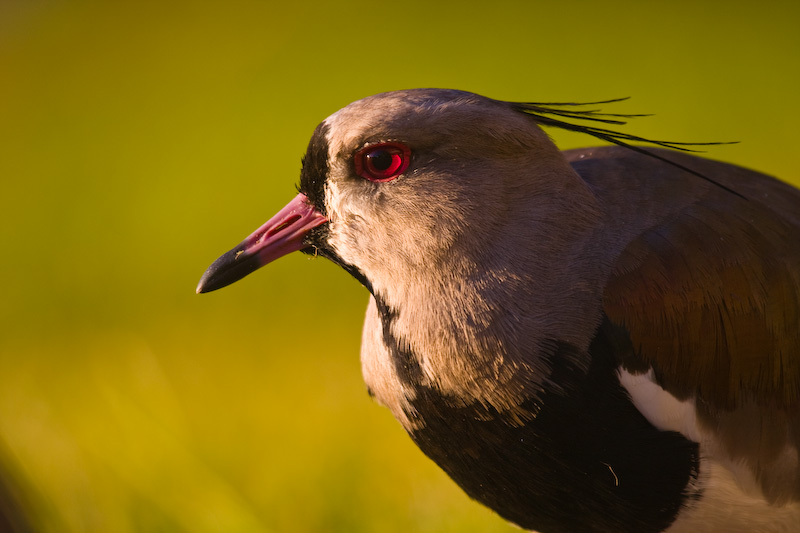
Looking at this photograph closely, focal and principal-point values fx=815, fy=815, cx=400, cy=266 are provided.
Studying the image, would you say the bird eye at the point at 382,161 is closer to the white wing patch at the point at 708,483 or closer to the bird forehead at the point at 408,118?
the bird forehead at the point at 408,118

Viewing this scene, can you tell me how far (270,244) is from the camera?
199cm

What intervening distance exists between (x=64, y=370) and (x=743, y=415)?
337cm

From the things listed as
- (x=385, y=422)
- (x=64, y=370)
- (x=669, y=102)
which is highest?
(x=64, y=370)

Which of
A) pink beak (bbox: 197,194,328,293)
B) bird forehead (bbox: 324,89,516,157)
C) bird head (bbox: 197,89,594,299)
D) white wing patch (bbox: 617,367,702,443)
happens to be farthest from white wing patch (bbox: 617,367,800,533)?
pink beak (bbox: 197,194,328,293)

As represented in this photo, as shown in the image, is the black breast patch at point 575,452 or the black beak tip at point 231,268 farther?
the black beak tip at point 231,268

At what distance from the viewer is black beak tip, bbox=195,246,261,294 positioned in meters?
2.00

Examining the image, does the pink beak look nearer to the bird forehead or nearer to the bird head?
the bird head

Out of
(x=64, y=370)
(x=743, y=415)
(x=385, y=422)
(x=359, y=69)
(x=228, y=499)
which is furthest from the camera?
(x=359, y=69)

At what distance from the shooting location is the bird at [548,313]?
70.2 inches

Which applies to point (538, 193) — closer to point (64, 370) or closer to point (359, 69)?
point (64, 370)

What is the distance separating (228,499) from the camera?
107 inches

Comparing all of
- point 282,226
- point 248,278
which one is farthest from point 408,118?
point 248,278

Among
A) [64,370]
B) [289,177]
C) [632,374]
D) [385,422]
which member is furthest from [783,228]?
[289,177]

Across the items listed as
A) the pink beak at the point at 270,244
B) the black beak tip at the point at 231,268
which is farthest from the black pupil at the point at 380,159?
the black beak tip at the point at 231,268
